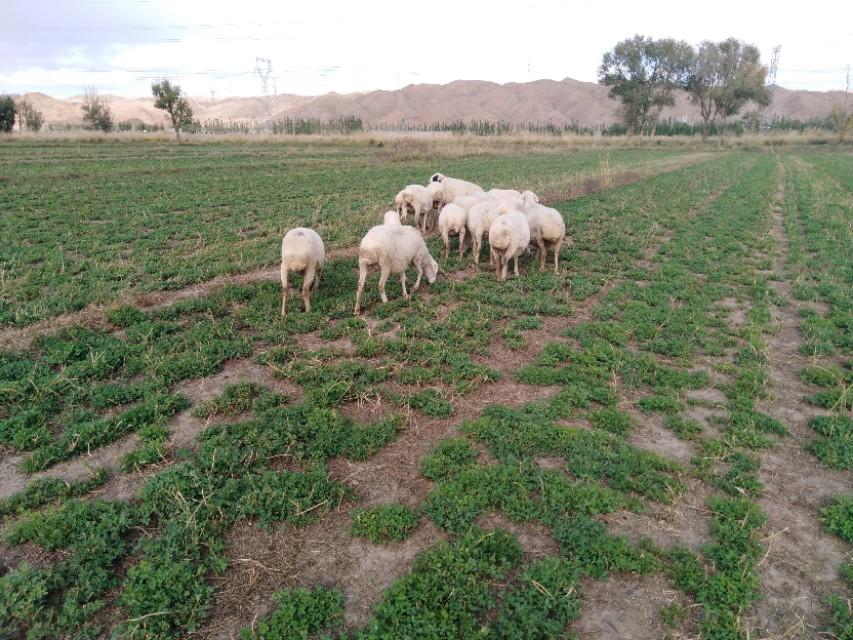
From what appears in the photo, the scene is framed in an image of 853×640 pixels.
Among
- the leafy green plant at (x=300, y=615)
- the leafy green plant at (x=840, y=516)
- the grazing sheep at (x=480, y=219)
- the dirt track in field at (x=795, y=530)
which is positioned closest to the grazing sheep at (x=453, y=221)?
the grazing sheep at (x=480, y=219)

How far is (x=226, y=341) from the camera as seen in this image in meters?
7.45

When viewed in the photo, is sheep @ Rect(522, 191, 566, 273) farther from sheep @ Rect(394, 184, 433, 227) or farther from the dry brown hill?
the dry brown hill

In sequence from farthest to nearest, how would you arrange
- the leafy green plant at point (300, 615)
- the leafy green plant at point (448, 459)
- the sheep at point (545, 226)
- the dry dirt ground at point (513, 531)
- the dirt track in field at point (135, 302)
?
the sheep at point (545, 226) < the dirt track in field at point (135, 302) < the leafy green plant at point (448, 459) < the dry dirt ground at point (513, 531) < the leafy green plant at point (300, 615)

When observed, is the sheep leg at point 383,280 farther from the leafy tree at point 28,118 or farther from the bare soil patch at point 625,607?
the leafy tree at point 28,118

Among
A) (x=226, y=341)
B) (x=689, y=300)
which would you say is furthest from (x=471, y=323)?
(x=689, y=300)

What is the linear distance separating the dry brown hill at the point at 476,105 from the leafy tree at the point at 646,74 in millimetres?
51039

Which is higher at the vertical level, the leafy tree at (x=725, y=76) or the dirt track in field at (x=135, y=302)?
the leafy tree at (x=725, y=76)

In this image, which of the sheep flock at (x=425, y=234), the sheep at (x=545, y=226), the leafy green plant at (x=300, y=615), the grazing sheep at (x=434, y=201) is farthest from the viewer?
the grazing sheep at (x=434, y=201)

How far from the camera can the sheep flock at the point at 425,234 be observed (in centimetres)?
851

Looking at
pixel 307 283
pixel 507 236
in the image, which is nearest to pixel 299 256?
pixel 307 283

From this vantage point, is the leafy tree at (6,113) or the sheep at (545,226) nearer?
the sheep at (545,226)

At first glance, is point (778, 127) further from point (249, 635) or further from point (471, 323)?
point (249, 635)

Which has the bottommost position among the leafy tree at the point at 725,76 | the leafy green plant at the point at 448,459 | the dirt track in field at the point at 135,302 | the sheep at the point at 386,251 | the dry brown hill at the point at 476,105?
the leafy green plant at the point at 448,459

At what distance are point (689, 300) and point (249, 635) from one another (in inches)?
369
